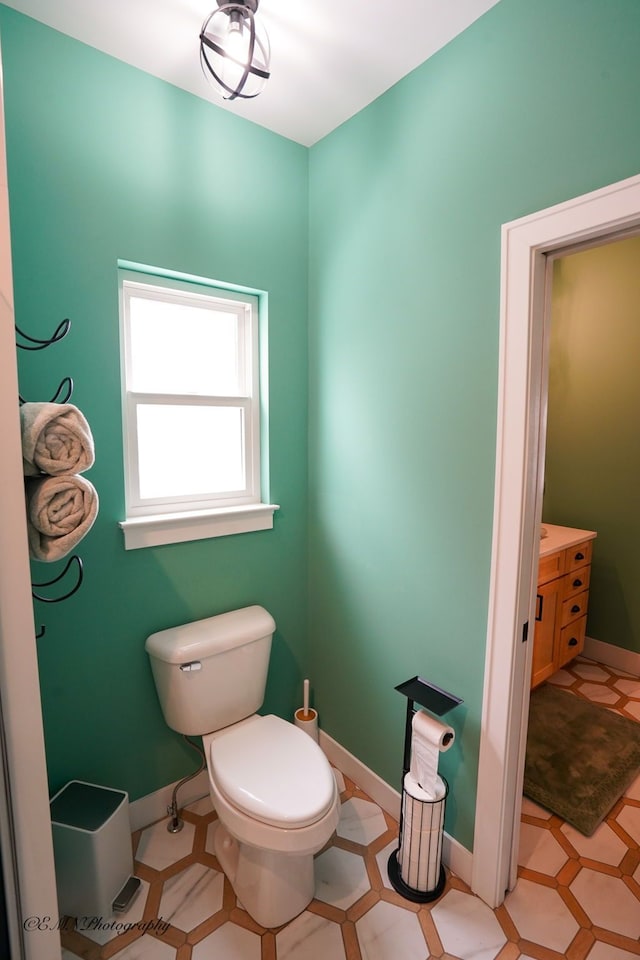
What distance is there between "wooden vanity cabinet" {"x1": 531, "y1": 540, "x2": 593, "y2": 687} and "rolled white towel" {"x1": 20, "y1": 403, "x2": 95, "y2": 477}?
6.83 ft

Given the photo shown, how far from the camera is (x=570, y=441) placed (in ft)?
9.38

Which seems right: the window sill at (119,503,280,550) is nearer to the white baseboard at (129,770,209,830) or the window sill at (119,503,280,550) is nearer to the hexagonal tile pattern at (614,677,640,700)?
the white baseboard at (129,770,209,830)

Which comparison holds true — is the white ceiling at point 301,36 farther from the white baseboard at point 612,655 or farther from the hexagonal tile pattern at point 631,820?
the white baseboard at point 612,655

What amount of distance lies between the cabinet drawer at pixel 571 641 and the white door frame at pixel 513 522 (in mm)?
1341

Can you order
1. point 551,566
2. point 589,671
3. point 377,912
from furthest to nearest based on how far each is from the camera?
point 589,671
point 551,566
point 377,912

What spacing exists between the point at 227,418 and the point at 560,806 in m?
2.03

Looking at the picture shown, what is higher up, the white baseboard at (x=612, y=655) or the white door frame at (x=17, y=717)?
the white door frame at (x=17, y=717)

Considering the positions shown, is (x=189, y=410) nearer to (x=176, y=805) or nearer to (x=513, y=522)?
(x=513, y=522)

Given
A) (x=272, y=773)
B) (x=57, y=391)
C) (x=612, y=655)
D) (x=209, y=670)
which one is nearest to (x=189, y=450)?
(x=57, y=391)

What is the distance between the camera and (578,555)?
2.51 metres

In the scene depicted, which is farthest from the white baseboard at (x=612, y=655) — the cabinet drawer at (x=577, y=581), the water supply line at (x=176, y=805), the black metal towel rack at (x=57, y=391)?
the black metal towel rack at (x=57, y=391)

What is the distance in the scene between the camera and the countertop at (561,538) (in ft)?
7.53

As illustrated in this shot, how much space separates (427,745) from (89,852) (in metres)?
1.02

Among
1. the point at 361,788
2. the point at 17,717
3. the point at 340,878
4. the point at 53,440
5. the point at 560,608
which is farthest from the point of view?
the point at 560,608
